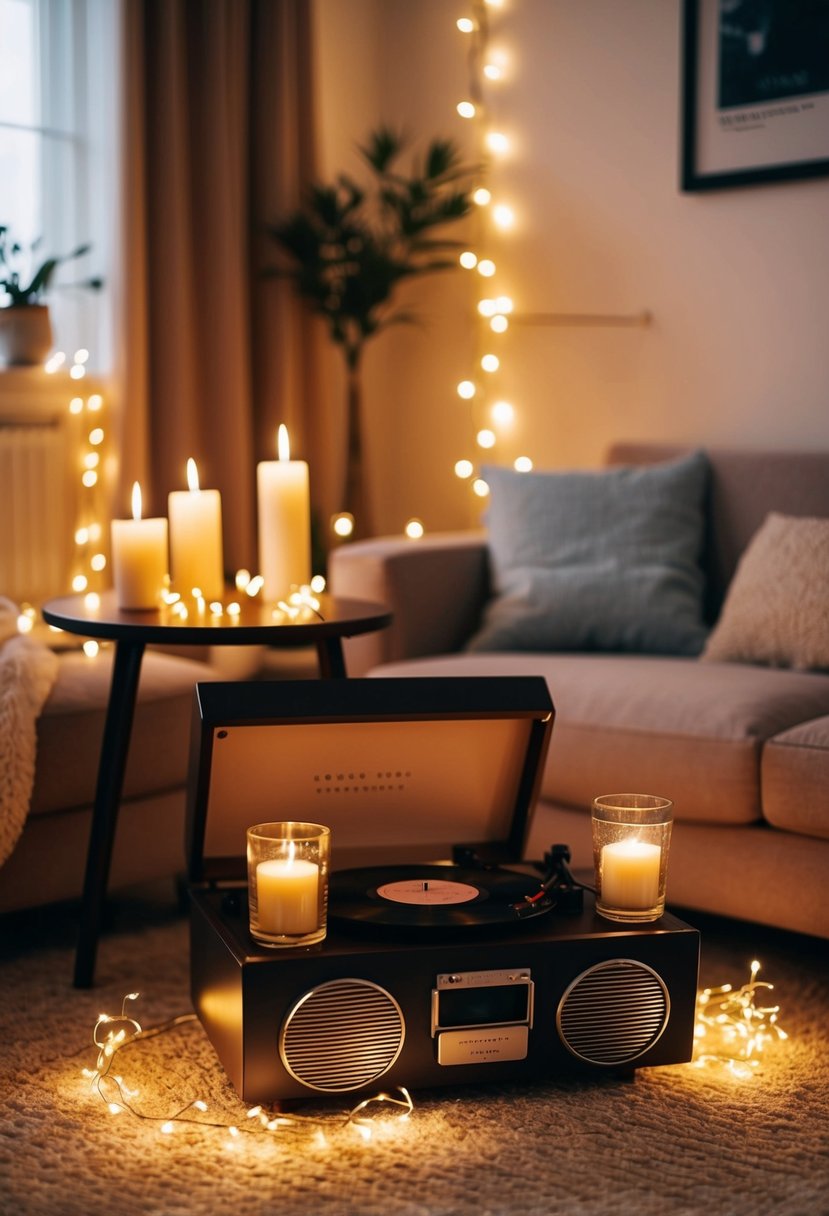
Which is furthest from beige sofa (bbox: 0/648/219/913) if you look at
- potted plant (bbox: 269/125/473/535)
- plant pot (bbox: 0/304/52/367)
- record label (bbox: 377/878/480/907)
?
potted plant (bbox: 269/125/473/535)

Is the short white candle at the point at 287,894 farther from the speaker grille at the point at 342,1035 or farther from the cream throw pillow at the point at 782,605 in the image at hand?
the cream throw pillow at the point at 782,605

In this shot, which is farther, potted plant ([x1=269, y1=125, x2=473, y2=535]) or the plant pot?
potted plant ([x1=269, y1=125, x2=473, y2=535])

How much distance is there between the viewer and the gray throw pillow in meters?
2.67

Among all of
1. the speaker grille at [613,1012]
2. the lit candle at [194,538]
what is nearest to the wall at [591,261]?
the lit candle at [194,538]

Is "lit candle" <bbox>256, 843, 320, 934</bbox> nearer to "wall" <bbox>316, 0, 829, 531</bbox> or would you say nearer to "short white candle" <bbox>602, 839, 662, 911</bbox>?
"short white candle" <bbox>602, 839, 662, 911</bbox>

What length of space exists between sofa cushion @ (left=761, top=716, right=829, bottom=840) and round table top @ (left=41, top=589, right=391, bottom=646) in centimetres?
60

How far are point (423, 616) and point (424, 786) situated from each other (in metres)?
0.93

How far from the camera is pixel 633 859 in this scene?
1658 mm

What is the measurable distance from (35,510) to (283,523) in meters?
1.06

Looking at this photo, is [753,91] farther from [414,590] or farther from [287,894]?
[287,894]

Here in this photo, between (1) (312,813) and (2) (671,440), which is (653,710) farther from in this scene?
(2) (671,440)

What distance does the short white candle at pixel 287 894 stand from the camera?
1.54 metres

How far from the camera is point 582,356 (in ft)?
11.2

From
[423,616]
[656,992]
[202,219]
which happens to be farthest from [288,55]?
[656,992]
